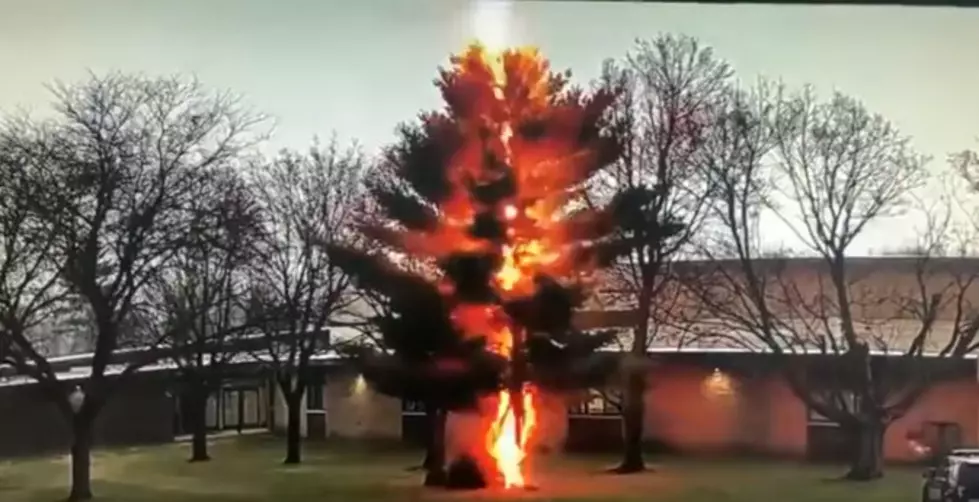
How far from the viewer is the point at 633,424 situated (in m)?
2.83

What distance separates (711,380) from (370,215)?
0.83m

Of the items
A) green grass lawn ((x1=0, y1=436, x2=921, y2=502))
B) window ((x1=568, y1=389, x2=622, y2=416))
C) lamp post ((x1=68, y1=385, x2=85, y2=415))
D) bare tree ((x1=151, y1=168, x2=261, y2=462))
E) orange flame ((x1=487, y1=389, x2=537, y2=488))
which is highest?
bare tree ((x1=151, y1=168, x2=261, y2=462))

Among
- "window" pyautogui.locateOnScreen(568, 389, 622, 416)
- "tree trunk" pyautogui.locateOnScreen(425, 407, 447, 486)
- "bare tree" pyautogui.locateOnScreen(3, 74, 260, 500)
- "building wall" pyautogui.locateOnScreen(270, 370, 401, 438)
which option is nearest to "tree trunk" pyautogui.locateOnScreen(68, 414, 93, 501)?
"bare tree" pyautogui.locateOnScreen(3, 74, 260, 500)

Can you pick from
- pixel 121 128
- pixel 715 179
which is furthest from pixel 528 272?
pixel 121 128

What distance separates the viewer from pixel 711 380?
284 centimetres

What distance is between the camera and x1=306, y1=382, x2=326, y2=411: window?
9.22 feet

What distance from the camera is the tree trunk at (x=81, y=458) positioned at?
8.93 ft

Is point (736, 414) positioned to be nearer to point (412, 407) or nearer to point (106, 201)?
point (412, 407)

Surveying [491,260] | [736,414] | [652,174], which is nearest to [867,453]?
[736,414]

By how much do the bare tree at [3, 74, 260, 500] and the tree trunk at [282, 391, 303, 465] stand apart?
Result: 0.30 meters

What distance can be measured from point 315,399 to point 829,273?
3.83ft

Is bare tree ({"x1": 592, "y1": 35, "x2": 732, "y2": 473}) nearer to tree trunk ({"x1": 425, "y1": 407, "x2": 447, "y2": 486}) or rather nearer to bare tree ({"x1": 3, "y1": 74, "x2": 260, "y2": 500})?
tree trunk ({"x1": 425, "y1": 407, "x2": 447, "y2": 486})

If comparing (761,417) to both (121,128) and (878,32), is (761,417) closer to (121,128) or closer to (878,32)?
(878,32)

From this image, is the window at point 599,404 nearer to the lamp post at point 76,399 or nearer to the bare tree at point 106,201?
the bare tree at point 106,201
